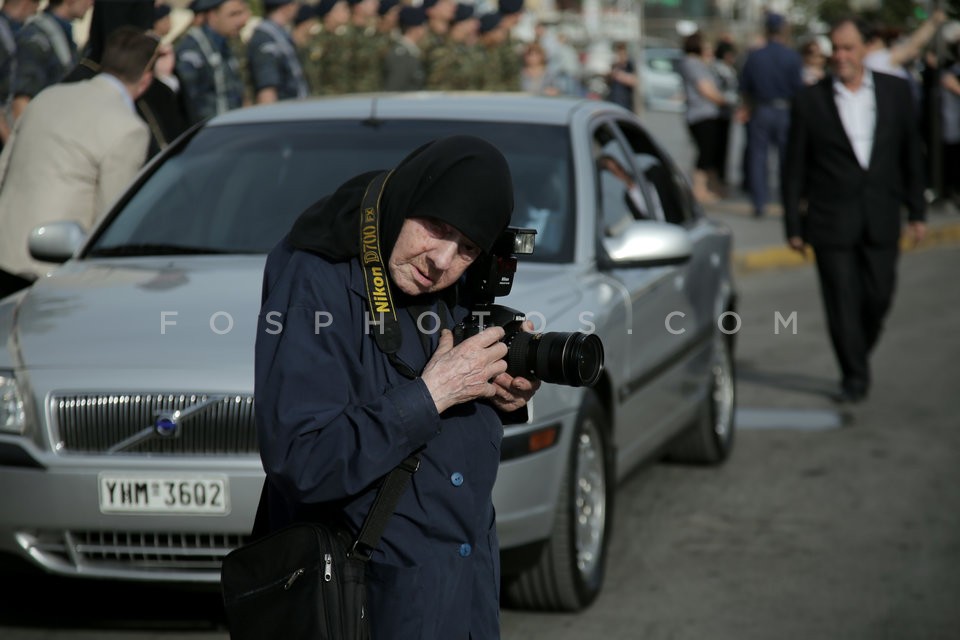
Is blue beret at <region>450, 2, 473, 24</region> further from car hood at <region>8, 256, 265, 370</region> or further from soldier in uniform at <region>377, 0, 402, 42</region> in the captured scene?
car hood at <region>8, 256, 265, 370</region>

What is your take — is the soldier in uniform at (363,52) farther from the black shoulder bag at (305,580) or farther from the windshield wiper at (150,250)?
the black shoulder bag at (305,580)

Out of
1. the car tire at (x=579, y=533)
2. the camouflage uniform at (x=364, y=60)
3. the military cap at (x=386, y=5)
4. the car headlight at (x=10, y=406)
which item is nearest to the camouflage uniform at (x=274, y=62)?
the camouflage uniform at (x=364, y=60)

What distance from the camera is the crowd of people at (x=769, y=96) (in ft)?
57.2

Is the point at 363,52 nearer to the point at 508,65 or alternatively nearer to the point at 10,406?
the point at 508,65

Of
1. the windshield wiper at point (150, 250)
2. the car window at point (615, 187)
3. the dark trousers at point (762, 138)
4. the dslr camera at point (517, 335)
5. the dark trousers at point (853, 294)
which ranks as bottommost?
the dark trousers at point (762, 138)

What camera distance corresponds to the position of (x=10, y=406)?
4.75 meters

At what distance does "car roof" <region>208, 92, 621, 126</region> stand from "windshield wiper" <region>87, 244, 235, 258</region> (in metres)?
0.79

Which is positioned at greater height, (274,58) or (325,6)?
(274,58)

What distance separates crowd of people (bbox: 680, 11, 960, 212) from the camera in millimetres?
A: 17422

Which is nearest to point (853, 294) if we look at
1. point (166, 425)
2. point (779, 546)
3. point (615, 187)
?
point (615, 187)

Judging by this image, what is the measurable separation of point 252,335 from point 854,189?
5093 millimetres

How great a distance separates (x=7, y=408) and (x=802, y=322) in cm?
827

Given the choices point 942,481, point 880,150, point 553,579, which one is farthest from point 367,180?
point 880,150
